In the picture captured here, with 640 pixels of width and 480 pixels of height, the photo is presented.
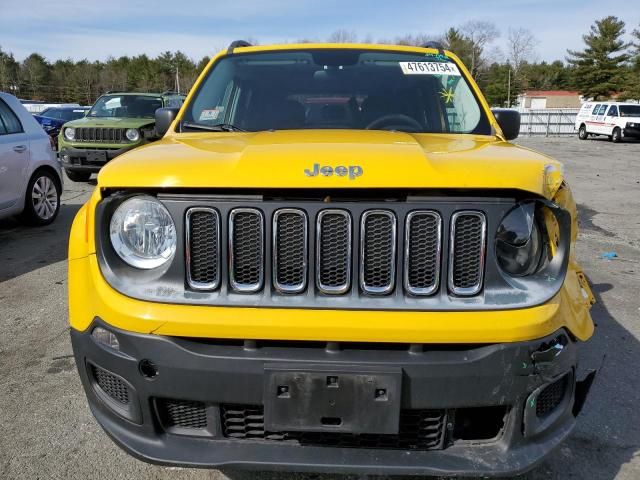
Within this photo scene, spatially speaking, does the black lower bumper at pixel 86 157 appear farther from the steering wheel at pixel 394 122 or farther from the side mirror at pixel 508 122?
the side mirror at pixel 508 122

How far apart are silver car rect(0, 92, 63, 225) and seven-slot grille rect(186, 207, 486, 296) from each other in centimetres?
574

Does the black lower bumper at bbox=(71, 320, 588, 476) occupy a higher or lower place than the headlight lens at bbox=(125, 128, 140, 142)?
lower

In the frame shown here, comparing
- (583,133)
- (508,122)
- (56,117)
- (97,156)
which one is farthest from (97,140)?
(583,133)

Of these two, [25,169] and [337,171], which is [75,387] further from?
[25,169]

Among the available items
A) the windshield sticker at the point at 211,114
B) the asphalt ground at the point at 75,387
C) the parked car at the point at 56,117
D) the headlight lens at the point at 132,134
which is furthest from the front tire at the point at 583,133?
the windshield sticker at the point at 211,114

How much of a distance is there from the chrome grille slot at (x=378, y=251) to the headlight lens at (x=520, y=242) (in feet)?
1.25

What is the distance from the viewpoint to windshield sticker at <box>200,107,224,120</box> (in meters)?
3.28

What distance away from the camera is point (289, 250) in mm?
1926

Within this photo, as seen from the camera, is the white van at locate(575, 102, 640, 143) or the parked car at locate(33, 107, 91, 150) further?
the white van at locate(575, 102, 640, 143)

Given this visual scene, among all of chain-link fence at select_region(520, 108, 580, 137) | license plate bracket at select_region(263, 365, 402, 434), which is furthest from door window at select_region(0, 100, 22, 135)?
chain-link fence at select_region(520, 108, 580, 137)

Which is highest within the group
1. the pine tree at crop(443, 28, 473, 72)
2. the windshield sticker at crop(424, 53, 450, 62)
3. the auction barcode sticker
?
the pine tree at crop(443, 28, 473, 72)

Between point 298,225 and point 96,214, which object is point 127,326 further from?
point 298,225

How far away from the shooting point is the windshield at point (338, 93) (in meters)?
3.21

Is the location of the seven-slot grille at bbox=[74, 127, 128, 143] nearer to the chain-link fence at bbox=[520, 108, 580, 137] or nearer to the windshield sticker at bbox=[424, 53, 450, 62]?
the windshield sticker at bbox=[424, 53, 450, 62]
